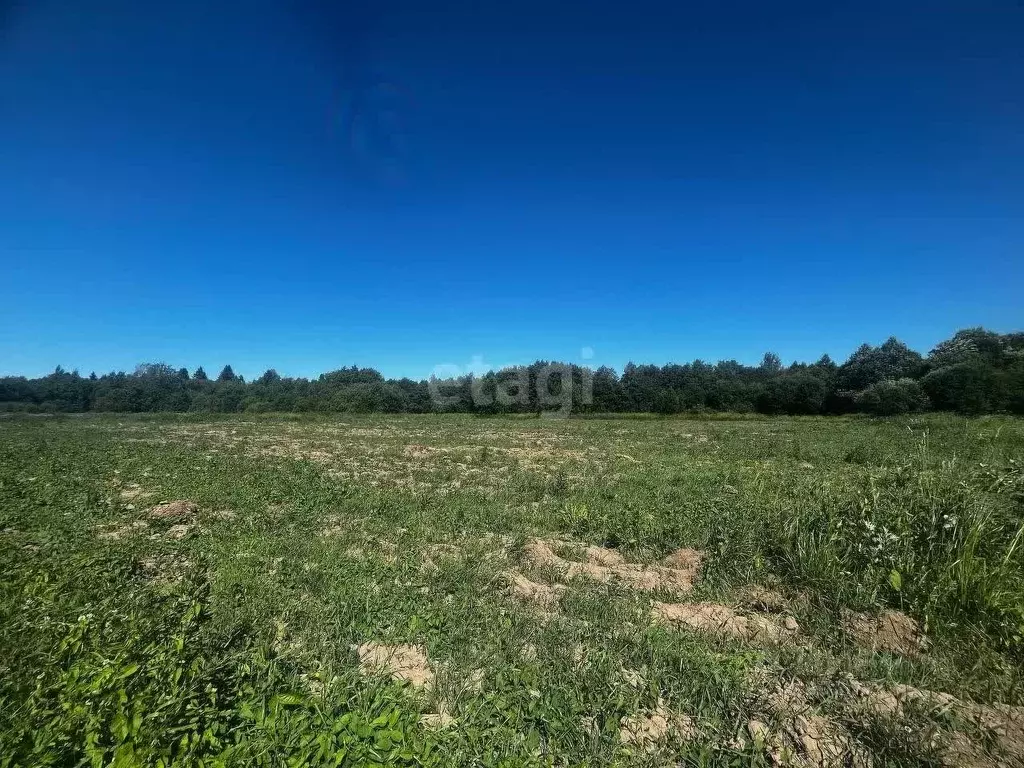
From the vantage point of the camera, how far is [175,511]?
780cm

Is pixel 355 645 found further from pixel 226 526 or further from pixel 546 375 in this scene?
pixel 546 375

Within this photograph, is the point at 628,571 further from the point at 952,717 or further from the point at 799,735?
the point at 952,717

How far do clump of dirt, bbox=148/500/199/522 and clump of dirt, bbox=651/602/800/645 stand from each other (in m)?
7.57

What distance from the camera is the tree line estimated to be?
4066 cm

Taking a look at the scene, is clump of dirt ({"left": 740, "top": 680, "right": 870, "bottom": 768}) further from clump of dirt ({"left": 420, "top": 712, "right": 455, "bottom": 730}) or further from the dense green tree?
the dense green tree

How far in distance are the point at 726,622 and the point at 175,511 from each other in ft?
28.5

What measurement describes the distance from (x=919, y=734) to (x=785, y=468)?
11257 mm

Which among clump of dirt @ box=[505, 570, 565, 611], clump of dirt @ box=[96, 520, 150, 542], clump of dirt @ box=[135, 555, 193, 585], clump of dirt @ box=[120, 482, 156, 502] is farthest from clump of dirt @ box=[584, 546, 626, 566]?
clump of dirt @ box=[120, 482, 156, 502]

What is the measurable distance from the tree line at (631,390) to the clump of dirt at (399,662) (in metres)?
50.4

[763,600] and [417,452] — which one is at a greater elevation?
[417,452]

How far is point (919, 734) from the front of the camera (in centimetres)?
254

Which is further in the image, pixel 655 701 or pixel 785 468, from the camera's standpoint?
pixel 785 468

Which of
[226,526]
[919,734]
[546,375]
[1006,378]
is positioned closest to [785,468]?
[919,734]

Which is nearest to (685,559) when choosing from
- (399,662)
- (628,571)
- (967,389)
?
(628,571)
